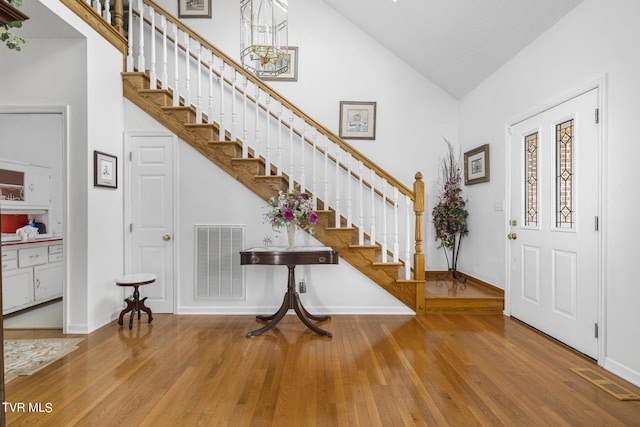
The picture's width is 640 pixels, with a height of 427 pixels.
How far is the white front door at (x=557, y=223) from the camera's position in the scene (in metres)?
2.87

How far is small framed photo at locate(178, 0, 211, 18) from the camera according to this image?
5.21 meters

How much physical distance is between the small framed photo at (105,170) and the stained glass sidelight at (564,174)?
4476 mm

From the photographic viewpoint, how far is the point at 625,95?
2.55 metres

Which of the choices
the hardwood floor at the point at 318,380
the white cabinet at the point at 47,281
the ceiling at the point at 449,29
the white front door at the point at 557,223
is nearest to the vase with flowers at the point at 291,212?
the hardwood floor at the point at 318,380

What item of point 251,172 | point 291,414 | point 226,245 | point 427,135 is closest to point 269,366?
point 291,414

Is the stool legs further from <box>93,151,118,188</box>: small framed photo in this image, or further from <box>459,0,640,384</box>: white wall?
<box>459,0,640,384</box>: white wall

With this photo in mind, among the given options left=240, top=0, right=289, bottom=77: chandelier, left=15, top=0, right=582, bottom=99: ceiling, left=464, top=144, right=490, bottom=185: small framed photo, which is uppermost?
left=15, top=0, right=582, bottom=99: ceiling

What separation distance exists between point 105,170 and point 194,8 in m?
3.02

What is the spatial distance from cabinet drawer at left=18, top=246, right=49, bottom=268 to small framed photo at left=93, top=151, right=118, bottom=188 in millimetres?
1511

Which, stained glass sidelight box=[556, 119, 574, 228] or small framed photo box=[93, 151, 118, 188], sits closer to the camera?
stained glass sidelight box=[556, 119, 574, 228]

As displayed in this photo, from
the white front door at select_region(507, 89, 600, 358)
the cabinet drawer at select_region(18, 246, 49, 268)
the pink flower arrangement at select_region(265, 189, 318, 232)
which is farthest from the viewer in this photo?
the cabinet drawer at select_region(18, 246, 49, 268)

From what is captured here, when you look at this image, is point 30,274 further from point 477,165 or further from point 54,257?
point 477,165

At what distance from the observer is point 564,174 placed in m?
3.23

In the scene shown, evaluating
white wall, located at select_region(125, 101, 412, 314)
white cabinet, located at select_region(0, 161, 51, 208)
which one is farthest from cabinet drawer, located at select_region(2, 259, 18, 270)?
white wall, located at select_region(125, 101, 412, 314)
